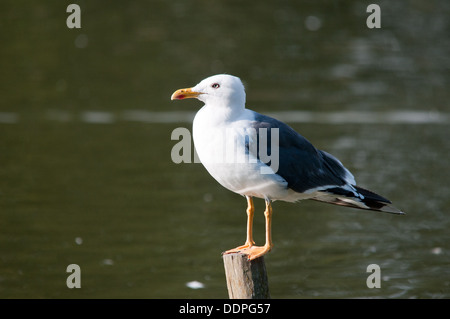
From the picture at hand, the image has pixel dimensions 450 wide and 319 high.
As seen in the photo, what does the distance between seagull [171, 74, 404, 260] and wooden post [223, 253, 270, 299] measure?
7 cm

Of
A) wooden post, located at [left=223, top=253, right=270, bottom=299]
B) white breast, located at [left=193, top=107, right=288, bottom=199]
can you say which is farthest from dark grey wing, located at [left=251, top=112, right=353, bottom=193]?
wooden post, located at [left=223, top=253, right=270, bottom=299]

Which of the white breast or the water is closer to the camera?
the white breast

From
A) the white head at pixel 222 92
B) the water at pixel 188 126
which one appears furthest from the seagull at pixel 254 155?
the water at pixel 188 126

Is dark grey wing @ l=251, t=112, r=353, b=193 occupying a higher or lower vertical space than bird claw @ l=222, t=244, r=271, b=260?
higher

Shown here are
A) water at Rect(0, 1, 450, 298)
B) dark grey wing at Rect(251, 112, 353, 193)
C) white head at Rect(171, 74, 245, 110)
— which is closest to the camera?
white head at Rect(171, 74, 245, 110)

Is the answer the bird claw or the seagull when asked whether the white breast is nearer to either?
the seagull

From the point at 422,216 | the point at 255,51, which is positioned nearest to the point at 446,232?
the point at 422,216

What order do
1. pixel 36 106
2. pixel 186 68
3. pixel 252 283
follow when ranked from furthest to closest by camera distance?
pixel 186 68, pixel 36 106, pixel 252 283

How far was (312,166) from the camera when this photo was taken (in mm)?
6422

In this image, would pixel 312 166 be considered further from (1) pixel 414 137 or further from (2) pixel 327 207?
(1) pixel 414 137

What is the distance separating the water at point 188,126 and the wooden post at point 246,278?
3388mm

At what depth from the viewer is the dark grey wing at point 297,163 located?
626 centimetres

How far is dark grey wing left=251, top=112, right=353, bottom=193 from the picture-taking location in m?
6.26
